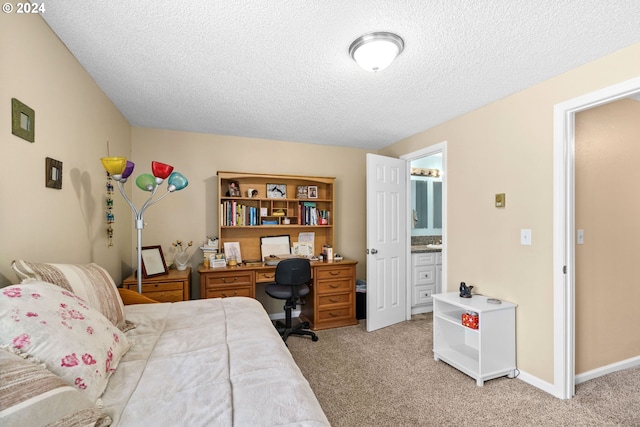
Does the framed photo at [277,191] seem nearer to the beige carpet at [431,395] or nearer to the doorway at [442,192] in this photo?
the doorway at [442,192]

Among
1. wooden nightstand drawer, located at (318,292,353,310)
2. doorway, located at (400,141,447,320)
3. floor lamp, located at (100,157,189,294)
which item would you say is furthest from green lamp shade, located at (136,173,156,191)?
doorway, located at (400,141,447,320)

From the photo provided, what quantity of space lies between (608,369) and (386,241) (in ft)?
7.19

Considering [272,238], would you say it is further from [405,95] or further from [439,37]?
[439,37]

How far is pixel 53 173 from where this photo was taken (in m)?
1.73

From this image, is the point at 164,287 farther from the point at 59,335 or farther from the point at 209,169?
the point at 59,335

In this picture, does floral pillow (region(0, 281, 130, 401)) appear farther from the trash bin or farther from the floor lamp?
the trash bin

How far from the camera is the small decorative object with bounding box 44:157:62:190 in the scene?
5.44ft

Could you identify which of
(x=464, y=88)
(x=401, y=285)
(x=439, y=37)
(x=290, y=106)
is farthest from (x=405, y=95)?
(x=401, y=285)

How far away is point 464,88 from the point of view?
8.01ft

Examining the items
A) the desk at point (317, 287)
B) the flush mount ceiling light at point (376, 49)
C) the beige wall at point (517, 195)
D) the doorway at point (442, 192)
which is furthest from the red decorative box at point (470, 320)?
the flush mount ceiling light at point (376, 49)

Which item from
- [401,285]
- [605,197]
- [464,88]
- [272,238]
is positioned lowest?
[401,285]

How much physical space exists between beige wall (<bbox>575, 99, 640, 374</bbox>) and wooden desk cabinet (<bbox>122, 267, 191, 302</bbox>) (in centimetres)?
338

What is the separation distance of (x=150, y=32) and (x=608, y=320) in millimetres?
3937

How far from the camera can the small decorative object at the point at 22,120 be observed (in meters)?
1.38
